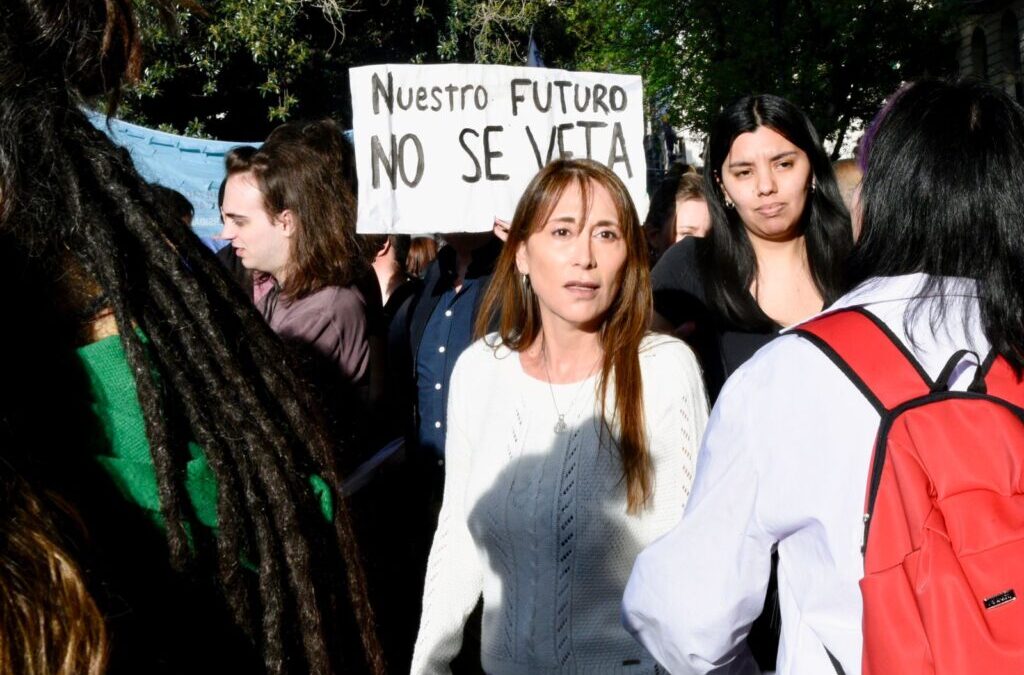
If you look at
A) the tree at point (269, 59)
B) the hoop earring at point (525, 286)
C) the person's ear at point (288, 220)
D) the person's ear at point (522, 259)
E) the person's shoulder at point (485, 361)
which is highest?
the tree at point (269, 59)

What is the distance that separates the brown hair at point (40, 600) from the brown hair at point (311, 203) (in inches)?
121

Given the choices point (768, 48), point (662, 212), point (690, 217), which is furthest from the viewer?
point (768, 48)

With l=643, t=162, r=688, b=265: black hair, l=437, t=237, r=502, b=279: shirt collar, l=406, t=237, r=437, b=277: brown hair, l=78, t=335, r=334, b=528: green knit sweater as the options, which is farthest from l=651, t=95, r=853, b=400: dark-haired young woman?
l=406, t=237, r=437, b=277: brown hair

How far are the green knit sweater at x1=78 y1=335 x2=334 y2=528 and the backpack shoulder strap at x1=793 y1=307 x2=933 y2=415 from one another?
1027mm

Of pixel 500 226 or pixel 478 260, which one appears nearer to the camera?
pixel 500 226

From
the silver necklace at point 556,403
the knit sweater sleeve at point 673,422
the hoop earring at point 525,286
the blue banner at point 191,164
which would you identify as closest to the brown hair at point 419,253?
the blue banner at point 191,164

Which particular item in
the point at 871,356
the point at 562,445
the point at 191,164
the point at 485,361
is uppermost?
the point at 191,164

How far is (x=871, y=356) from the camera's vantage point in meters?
1.69

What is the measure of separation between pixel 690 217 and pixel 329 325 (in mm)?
2688

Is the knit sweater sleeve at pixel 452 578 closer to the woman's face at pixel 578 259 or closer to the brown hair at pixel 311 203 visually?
the woman's face at pixel 578 259

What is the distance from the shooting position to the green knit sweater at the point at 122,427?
3.59 ft

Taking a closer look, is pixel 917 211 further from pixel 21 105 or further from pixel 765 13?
pixel 765 13

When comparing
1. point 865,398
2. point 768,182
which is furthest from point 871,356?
point 768,182

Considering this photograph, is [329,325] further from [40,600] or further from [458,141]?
[40,600]
